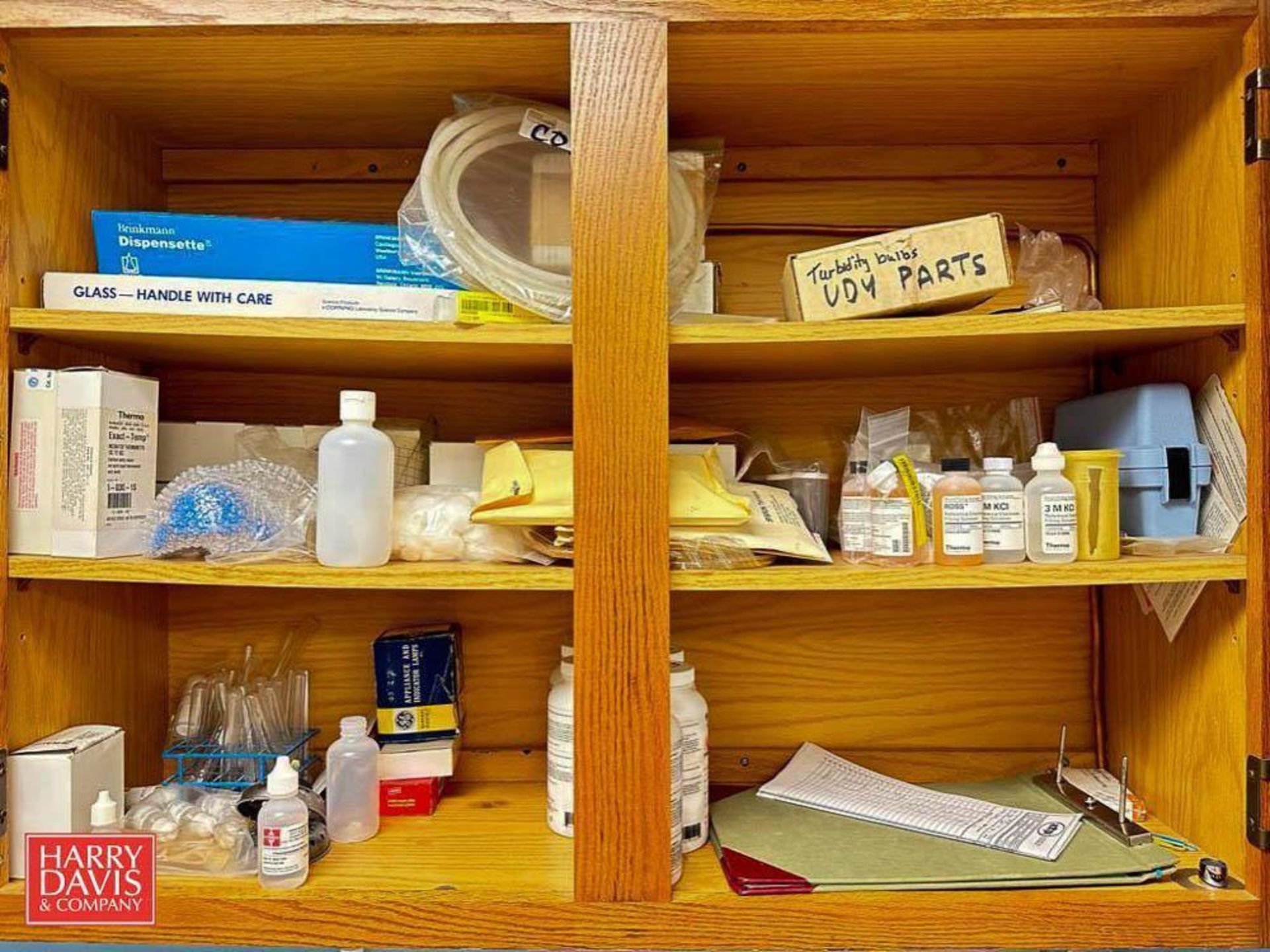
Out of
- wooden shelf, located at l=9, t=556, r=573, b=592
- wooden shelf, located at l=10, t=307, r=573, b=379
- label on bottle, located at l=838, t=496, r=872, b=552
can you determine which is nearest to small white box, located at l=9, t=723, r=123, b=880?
wooden shelf, located at l=9, t=556, r=573, b=592

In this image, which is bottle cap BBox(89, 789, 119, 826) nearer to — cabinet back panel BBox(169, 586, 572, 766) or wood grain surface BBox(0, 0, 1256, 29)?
cabinet back panel BBox(169, 586, 572, 766)

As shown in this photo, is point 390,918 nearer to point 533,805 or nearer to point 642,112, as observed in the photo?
point 533,805

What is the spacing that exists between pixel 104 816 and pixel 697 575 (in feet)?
2.25

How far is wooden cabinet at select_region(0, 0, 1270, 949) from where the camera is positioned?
90 centimetres

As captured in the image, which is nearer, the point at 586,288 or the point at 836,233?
the point at 586,288

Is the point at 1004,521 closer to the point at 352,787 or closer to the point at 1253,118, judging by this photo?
the point at 1253,118

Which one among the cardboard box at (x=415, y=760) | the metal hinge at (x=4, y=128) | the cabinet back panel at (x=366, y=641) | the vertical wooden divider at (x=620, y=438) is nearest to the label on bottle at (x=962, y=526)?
the vertical wooden divider at (x=620, y=438)

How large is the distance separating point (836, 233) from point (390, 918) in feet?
3.42

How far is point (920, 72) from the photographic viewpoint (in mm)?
1016

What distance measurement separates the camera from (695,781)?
0.99 meters

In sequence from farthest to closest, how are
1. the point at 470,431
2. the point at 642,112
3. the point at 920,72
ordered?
the point at 470,431, the point at 920,72, the point at 642,112

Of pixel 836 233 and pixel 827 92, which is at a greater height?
pixel 827 92

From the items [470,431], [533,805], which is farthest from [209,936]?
[470,431]

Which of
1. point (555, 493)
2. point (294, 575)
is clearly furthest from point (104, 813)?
point (555, 493)
